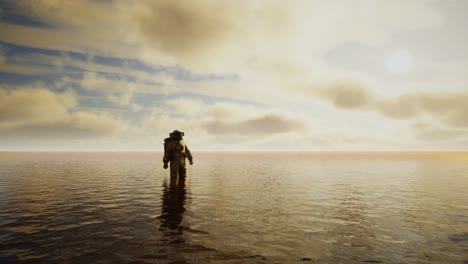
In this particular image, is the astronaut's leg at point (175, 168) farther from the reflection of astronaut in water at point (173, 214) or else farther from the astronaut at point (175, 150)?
the reflection of astronaut in water at point (173, 214)

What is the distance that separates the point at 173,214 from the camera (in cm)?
1514

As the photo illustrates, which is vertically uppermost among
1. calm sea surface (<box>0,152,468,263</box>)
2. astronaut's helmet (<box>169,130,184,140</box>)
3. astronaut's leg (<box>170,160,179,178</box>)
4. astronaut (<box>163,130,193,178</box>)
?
astronaut's helmet (<box>169,130,184,140</box>)

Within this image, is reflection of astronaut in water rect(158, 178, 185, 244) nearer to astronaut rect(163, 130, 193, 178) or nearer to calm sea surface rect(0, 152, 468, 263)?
calm sea surface rect(0, 152, 468, 263)

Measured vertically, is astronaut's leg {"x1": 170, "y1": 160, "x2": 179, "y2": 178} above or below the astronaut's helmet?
below

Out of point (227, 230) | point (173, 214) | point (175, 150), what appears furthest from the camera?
point (175, 150)

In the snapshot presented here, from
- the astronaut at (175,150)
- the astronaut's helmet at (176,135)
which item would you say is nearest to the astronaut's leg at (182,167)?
the astronaut at (175,150)

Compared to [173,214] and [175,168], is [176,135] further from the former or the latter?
[173,214]

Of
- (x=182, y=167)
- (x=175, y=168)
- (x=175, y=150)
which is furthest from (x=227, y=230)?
(x=182, y=167)

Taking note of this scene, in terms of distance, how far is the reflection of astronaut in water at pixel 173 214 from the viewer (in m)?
10.9

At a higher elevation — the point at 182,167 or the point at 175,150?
the point at 175,150

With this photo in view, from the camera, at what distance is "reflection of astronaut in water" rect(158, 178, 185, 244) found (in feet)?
35.9

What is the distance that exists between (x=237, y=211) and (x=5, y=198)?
19.9 m

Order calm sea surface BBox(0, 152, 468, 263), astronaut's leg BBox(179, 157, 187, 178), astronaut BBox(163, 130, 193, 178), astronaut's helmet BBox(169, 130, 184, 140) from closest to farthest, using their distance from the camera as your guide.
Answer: calm sea surface BBox(0, 152, 468, 263), astronaut BBox(163, 130, 193, 178), astronaut's helmet BBox(169, 130, 184, 140), astronaut's leg BBox(179, 157, 187, 178)

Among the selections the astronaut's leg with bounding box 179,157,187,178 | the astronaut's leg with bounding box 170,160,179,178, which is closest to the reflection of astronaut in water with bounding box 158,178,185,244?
the astronaut's leg with bounding box 170,160,179,178
